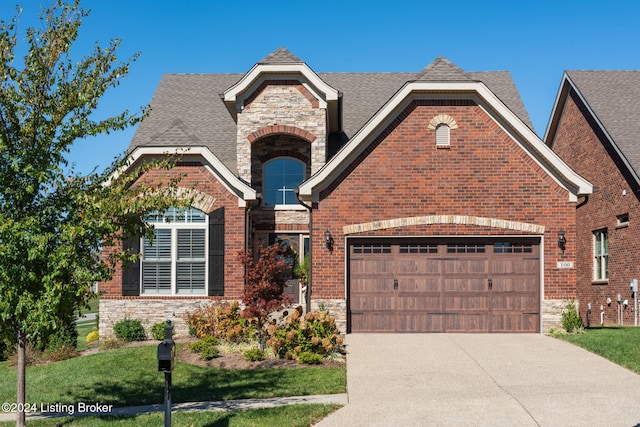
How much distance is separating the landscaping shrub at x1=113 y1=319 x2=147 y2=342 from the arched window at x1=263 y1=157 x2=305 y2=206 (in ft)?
17.7

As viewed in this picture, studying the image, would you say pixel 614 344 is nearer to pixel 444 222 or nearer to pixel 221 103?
pixel 444 222

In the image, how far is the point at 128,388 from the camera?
12203mm

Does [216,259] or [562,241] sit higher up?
[562,241]

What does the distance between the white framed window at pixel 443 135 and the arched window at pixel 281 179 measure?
16.1 ft

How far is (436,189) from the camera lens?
57.4 feet

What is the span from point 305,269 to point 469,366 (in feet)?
27.2

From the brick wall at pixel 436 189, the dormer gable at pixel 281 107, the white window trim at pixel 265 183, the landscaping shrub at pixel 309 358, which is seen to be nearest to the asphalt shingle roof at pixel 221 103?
the dormer gable at pixel 281 107

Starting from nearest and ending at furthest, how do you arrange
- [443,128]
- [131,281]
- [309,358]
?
[309,358]
[443,128]
[131,281]

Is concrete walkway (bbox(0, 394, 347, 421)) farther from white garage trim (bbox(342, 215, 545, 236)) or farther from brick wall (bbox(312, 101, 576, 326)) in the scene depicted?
white garage trim (bbox(342, 215, 545, 236))

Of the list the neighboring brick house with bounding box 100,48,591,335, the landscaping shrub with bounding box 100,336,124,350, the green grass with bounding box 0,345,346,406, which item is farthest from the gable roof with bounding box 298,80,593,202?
the landscaping shrub with bounding box 100,336,124,350

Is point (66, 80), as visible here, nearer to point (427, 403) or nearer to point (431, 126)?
point (427, 403)

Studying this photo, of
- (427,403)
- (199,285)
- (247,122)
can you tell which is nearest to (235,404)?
(427,403)

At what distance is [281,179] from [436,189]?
551 cm

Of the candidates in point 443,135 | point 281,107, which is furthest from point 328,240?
point 281,107
